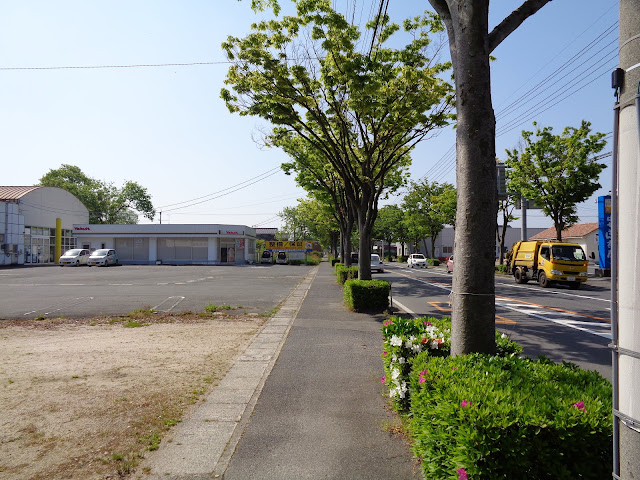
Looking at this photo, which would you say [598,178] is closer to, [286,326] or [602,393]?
[286,326]

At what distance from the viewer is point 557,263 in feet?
70.5

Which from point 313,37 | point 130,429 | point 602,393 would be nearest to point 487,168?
point 602,393

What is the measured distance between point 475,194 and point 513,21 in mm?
1804

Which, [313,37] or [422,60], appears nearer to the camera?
[313,37]

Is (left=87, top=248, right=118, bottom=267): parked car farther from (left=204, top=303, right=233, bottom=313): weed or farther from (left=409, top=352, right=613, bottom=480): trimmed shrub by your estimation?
(left=409, top=352, right=613, bottom=480): trimmed shrub

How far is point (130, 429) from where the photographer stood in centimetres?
425

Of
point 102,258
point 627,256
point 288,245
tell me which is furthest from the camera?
point 288,245

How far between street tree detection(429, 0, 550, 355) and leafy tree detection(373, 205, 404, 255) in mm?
68173

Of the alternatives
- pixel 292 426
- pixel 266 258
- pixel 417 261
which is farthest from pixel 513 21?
pixel 266 258

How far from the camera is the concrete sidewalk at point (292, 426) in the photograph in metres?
3.48

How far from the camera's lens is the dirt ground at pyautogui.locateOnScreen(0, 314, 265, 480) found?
3703mm

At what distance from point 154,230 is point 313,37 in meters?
50.0

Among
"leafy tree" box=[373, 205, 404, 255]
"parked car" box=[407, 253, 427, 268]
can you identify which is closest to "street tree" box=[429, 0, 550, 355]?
"parked car" box=[407, 253, 427, 268]

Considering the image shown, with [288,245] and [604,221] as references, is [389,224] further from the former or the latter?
[604,221]
